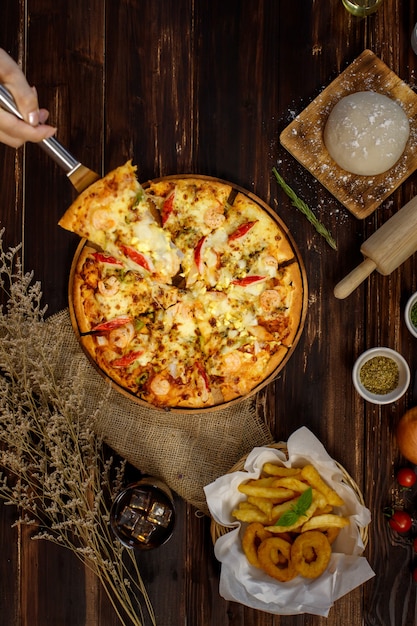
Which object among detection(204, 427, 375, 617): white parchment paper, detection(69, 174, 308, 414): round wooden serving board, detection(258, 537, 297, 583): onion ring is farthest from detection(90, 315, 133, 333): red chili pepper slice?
detection(258, 537, 297, 583): onion ring

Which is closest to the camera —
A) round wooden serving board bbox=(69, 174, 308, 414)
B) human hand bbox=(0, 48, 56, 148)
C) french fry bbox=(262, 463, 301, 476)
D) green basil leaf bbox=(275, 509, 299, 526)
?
human hand bbox=(0, 48, 56, 148)

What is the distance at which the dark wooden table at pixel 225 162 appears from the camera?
3.34 m

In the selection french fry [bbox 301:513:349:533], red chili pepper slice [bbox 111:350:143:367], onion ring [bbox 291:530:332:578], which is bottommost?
onion ring [bbox 291:530:332:578]

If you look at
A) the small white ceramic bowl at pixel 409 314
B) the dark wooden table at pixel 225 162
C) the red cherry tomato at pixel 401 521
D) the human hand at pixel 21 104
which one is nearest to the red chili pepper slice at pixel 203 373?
the dark wooden table at pixel 225 162

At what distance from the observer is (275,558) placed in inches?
118

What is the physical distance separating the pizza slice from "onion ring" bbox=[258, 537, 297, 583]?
1.39 meters

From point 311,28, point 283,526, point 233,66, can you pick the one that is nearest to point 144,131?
point 233,66

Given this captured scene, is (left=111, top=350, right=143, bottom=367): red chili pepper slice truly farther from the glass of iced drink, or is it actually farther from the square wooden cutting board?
the square wooden cutting board

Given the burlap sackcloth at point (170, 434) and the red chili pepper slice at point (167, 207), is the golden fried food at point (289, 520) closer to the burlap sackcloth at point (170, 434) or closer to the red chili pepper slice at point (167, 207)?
the burlap sackcloth at point (170, 434)

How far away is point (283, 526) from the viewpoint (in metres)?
2.95

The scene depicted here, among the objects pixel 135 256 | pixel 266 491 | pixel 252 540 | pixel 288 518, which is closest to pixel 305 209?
pixel 135 256

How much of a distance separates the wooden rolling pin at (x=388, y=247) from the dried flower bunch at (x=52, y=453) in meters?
1.47

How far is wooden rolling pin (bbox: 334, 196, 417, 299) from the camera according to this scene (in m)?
3.04

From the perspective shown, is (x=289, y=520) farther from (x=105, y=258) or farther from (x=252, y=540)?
(x=105, y=258)
